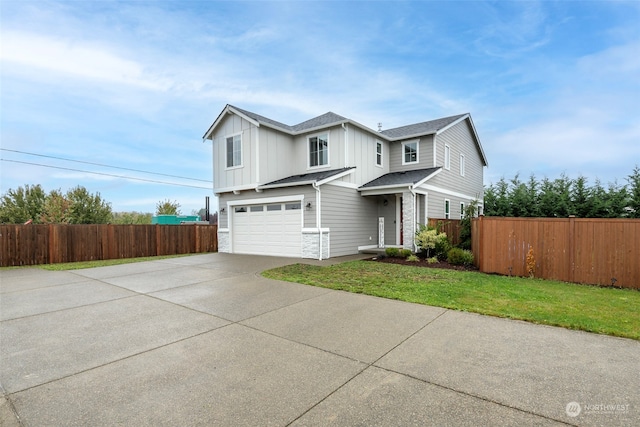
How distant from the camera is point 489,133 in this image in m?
22.2

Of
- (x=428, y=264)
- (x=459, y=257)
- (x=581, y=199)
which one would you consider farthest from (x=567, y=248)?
(x=581, y=199)

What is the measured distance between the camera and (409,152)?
16188mm

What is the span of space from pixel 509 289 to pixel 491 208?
586 inches

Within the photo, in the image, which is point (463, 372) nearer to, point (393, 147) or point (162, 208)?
point (393, 147)

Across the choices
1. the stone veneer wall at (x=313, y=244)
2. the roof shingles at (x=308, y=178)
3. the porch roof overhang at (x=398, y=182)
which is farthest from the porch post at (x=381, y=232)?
the stone veneer wall at (x=313, y=244)

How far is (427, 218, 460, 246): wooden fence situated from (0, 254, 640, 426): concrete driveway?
7.81m

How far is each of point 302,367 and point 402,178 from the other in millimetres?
12210

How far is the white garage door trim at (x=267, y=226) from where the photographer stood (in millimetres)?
13000

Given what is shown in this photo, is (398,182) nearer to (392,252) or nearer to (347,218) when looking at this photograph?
(347,218)

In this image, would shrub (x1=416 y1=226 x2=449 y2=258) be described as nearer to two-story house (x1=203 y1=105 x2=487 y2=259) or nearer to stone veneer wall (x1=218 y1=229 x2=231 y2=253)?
two-story house (x1=203 y1=105 x2=487 y2=259)

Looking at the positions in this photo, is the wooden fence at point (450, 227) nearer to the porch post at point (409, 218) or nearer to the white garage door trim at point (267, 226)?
the porch post at point (409, 218)

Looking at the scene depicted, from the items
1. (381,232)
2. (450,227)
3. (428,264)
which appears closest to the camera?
(428,264)

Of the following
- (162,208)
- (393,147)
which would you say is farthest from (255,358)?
(162,208)

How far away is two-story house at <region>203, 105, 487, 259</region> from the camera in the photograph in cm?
1281
